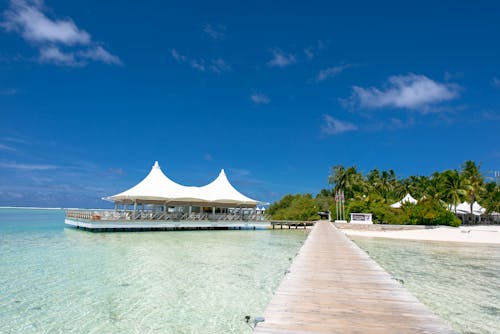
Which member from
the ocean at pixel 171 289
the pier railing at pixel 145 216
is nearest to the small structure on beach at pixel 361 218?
the pier railing at pixel 145 216

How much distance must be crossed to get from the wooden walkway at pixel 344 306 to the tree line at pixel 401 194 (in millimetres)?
28940

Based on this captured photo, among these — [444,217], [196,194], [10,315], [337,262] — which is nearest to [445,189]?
[444,217]

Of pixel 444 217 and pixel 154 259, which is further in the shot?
pixel 444 217

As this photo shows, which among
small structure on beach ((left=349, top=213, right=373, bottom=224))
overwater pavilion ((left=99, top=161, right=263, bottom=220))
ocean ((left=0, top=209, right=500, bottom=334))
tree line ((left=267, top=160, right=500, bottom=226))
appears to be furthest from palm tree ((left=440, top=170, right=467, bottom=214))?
ocean ((left=0, top=209, right=500, bottom=334))

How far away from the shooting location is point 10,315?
6.99m

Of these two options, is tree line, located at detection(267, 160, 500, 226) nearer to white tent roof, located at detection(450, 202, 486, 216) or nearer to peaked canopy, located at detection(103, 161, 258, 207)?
white tent roof, located at detection(450, 202, 486, 216)

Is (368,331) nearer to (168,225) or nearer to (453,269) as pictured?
(453,269)

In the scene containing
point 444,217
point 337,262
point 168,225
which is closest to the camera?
point 337,262

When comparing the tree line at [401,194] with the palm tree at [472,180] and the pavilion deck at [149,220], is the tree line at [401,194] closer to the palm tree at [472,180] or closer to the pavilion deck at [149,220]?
the palm tree at [472,180]

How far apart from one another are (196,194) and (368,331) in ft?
98.4

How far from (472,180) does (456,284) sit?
146 feet

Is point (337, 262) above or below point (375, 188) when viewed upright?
below

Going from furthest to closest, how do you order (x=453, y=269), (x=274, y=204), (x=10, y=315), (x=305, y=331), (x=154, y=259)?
1. (x=274, y=204)
2. (x=154, y=259)
3. (x=453, y=269)
4. (x=10, y=315)
5. (x=305, y=331)

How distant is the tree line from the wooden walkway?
2894 cm
